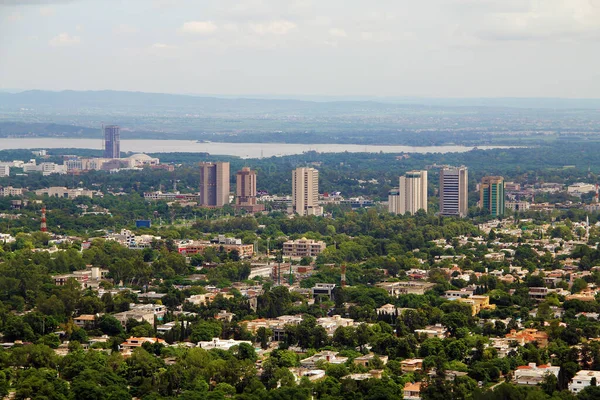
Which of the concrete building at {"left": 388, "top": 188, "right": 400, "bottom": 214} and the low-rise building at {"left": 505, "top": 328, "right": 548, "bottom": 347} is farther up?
the low-rise building at {"left": 505, "top": 328, "right": 548, "bottom": 347}

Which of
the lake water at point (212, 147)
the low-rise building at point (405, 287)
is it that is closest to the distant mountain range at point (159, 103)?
the lake water at point (212, 147)

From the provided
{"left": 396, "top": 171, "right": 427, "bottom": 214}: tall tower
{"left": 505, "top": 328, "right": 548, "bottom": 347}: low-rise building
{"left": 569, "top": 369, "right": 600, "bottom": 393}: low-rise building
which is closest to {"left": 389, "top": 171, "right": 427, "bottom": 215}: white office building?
{"left": 396, "top": 171, "right": 427, "bottom": 214}: tall tower

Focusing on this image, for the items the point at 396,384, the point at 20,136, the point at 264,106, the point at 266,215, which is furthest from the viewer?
the point at 264,106

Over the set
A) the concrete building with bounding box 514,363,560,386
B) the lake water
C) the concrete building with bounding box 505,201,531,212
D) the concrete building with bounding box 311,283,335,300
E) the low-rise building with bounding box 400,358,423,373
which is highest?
the concrete building with bounding box 514,363,560,386

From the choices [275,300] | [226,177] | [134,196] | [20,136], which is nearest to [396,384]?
[275,300]

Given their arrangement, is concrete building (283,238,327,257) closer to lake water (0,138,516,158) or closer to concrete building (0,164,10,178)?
concrete building (0,164,10,178)

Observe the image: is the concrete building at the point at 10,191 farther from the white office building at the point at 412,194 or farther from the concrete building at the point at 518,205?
the concrete building at the point at 518,205

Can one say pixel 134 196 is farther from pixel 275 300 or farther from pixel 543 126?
pixel 543 126
